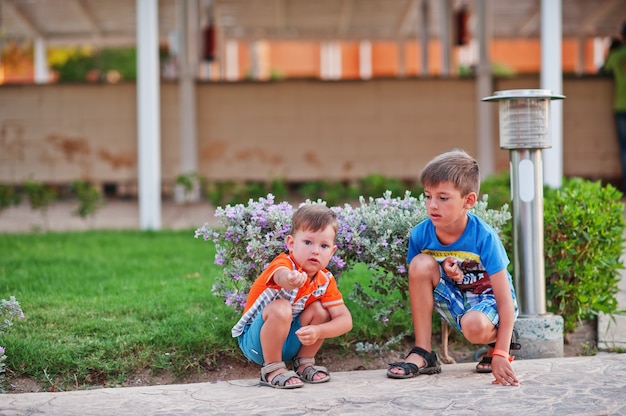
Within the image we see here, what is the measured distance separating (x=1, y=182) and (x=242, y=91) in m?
3.41

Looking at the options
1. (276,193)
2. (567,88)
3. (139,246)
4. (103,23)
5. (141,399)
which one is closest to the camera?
(141,399)

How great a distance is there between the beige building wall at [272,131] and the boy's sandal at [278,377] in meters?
7.72

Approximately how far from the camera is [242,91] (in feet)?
37.0

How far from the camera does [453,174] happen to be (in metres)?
Result: 3.70

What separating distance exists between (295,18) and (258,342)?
15.1 m

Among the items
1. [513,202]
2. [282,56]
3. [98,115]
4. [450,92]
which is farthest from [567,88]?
[282,56]

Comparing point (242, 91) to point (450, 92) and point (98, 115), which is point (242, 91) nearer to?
point (98, 115)

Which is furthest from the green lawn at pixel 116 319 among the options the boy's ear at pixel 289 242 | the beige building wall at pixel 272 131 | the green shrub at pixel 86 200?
the beige building wall at pixel 272 131

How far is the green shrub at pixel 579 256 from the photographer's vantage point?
181 inches

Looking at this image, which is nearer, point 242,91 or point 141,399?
point 141,399

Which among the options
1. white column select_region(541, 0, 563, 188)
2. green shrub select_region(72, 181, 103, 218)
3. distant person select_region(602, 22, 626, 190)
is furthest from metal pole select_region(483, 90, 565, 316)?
distant person select_region(602, 22, 626, 190)

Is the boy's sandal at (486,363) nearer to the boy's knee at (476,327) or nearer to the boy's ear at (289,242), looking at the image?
the boy's knee at (476,327)

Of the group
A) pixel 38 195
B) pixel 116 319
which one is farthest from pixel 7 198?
pixel 116 319

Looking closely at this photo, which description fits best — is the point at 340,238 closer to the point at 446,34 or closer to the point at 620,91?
the point at 620,91
